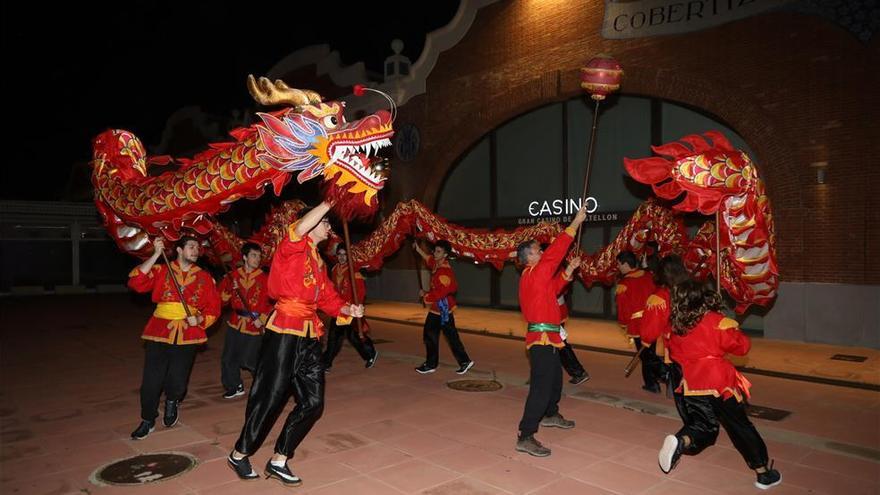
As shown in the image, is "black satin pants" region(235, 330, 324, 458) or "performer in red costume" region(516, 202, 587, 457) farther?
"performer in red costume" region(516, 202, 587, 457)

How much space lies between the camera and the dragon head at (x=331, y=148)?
4.47m

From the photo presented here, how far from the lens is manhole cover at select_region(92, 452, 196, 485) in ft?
Result: 15.1

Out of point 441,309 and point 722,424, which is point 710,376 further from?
point 441,309

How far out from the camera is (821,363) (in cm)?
909

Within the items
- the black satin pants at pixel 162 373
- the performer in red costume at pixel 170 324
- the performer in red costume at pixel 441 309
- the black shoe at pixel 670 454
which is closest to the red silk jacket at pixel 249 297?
the performer in red costume at pixel 170 324

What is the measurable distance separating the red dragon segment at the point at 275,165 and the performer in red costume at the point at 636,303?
3949 millimetres

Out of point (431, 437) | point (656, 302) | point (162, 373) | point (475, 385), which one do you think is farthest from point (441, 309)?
point (162, 373)

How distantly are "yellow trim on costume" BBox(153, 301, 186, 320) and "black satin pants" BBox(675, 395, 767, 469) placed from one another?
4.67m

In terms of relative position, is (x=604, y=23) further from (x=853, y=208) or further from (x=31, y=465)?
(x=31, y=465)

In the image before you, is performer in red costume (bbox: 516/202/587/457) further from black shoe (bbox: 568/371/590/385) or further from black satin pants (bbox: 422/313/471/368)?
black satin pants (bbox: 422/313/471/368)

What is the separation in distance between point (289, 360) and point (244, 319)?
314 centimetres

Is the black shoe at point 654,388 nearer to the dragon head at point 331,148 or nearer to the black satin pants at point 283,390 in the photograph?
the black satin pants at point 283,390

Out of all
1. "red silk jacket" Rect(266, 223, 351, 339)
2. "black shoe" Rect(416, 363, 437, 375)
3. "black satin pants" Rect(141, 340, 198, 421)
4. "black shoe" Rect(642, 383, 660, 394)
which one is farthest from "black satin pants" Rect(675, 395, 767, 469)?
"black satin pants" Rect(141, 340, 198, 421)

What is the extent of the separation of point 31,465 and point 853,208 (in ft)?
41.2
